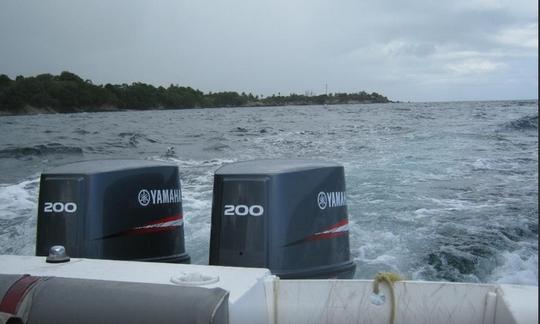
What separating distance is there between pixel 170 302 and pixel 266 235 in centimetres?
99

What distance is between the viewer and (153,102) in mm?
53000

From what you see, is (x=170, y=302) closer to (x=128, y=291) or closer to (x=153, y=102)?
(x=128, y=291)

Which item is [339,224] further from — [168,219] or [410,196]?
[410,196]

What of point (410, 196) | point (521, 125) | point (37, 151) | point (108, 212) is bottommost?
point (410, 196)

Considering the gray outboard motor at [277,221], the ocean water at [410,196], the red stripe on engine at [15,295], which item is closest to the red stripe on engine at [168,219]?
the gray outboard motor at [277,221]

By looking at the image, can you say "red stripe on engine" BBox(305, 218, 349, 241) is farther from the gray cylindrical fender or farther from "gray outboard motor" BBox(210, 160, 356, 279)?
the gray cylindrical fender

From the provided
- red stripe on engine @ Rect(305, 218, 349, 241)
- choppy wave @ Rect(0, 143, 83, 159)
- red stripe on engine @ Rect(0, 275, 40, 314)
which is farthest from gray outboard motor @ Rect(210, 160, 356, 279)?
choppy wave @ Rect(0, 143, 83, 159)

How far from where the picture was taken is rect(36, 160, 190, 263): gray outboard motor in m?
2.81

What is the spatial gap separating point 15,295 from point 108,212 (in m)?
1.12

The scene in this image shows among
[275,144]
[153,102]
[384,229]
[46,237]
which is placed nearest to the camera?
[46,237]

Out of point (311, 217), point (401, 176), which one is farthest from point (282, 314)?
point (401, 176)

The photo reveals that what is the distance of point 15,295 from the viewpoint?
5.82ft

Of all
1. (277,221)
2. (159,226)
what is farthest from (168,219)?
(277,221)

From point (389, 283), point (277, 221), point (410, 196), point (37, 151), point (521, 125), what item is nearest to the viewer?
point (389, 283)
